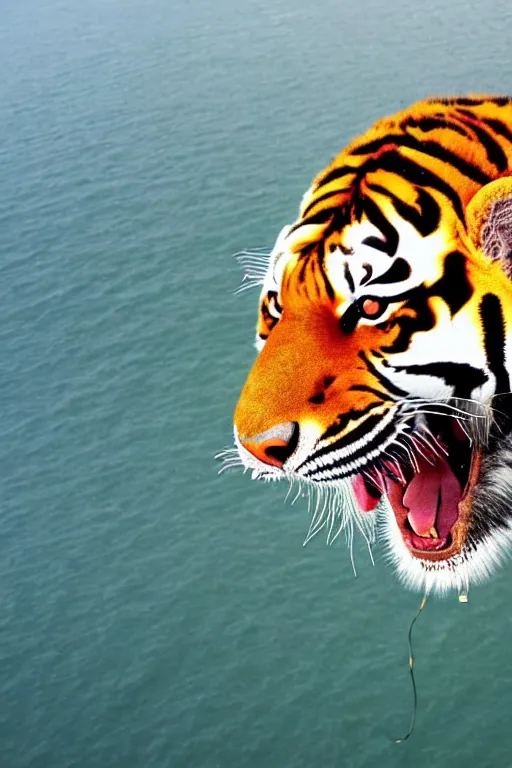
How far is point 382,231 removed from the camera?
1.55 meters

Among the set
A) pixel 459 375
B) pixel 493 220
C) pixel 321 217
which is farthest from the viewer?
pixel 321 217

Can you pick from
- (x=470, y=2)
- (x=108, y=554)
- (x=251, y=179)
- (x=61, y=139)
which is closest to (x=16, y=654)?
(x=108, y=554)

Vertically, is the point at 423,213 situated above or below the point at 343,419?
above

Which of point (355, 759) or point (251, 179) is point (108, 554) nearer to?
point (355, 759)

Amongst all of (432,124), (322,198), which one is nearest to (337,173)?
(322,198)

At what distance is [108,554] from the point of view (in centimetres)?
851

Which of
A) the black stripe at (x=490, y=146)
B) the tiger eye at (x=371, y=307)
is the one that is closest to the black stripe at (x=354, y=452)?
the tiger eye at (x=371, y=307)

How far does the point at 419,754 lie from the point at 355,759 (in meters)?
0.38

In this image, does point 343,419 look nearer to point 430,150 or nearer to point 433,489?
point 433,489

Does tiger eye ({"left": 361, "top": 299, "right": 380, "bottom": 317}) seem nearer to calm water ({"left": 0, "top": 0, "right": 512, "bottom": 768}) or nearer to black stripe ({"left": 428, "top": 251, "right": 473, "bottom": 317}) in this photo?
black stripe ({"left": 428, "top": 251, "right": 473, "bottom": 317})

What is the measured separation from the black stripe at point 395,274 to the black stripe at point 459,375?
0.40ft

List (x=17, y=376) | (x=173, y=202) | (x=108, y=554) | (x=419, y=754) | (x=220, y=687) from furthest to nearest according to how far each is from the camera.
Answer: (x=173, y=202), (x=17, y=376), (x=108, y=554), (x=220, y=687), (x=419, y=754)

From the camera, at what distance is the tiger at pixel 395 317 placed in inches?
59.3

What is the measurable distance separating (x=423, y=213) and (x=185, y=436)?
25.8 ft
